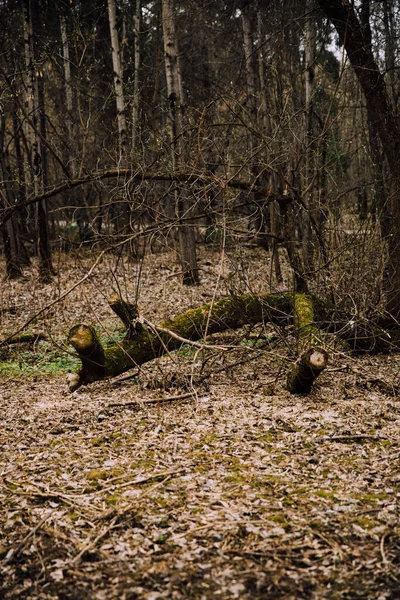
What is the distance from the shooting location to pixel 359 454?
4875mm

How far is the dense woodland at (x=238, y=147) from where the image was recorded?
783cm

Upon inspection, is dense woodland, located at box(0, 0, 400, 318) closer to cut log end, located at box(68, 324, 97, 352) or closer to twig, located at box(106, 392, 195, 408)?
cut log end, located at box(68, 324, 97, 352)

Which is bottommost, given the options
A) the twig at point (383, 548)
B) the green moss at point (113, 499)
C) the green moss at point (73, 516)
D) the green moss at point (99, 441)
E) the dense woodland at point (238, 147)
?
the twig at point (383, 548)

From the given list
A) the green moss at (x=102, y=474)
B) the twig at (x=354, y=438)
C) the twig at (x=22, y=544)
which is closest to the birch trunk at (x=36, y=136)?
the green moss at (x=102, y=474)

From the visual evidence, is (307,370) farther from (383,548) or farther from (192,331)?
(383,548)

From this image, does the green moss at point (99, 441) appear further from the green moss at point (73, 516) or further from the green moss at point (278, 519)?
the green moss at point (278, 519)

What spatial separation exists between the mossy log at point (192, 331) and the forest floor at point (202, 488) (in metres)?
0.31

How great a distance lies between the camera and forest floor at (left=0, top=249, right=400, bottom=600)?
327 centimetres

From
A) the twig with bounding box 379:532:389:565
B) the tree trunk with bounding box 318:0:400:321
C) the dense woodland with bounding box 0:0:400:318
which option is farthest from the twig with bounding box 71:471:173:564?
the tree trunk with bounding box 318:0:400:321

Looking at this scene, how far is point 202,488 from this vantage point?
4.32 metres

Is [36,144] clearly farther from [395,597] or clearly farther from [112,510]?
[395,597]

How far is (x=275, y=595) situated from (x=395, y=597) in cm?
59

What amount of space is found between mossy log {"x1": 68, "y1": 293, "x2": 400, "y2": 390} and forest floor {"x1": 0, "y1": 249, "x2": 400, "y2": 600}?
1.01 feet

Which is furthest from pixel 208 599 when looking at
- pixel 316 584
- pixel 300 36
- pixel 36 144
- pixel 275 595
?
pixel 300 36
